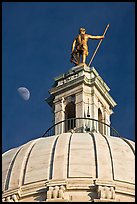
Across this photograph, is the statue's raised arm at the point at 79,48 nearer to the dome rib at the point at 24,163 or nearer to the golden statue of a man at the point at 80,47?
the golden statue of a man at the point at 80,47

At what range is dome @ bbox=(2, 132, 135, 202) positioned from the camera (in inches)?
2126

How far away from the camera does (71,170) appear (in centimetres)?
5528

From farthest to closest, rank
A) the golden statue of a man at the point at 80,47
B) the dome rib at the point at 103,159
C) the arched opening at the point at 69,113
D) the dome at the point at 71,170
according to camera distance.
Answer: the golden statue of a man at the point at 80,47 → the arched opening at the point at 69,113 → the dome rib at the point at 103,159 → the dome at the point at 71,170

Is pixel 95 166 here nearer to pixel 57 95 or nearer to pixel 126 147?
pixel 126 147

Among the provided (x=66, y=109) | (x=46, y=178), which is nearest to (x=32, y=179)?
(x=46, y=178)

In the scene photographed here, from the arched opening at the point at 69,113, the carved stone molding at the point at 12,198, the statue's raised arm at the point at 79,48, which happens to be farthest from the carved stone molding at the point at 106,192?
the statue's raised arm at the point at 79,48

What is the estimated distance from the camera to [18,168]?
188ft

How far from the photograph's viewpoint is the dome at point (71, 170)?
177 ft

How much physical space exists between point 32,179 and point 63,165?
2226 mm

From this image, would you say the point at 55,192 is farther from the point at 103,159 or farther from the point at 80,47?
the point at 80,47

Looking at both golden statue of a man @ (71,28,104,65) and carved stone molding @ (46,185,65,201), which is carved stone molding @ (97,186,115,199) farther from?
golden statue of a man @ (71,28,104,65)

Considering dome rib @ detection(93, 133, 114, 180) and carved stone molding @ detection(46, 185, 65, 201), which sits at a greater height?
dome rib @ detection(93, 133, 114, 180)

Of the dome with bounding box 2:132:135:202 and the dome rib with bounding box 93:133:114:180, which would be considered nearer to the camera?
the dome with bounding box 2:132:135:202

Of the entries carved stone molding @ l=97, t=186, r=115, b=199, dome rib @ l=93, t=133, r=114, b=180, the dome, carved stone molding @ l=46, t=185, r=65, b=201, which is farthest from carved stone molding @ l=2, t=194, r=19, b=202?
dome rib @ l=93, t=133, r=114, b=180
